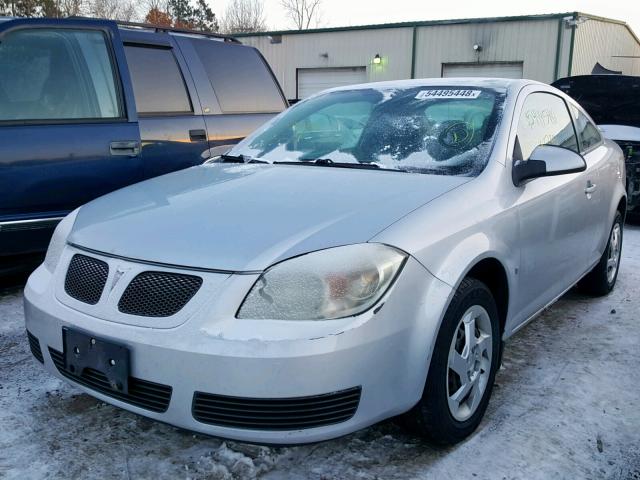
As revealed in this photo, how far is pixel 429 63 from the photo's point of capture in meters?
20.5

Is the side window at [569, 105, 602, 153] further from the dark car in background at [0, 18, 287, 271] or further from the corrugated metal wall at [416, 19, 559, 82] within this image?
the corrugated metal wall at [416, 19, 559, 82]

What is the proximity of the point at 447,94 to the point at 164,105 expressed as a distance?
230 centimetres

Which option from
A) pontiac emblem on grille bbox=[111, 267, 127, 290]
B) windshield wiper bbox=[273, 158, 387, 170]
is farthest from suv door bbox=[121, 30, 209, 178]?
pontiac emblem on grille bbox=[111, 267, 127, 290]

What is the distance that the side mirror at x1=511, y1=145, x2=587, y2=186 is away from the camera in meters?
2.71

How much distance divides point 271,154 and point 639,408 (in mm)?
2126

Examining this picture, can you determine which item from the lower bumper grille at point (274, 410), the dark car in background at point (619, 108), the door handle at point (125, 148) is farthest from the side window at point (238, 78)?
the dark car in background at point (619, 108)

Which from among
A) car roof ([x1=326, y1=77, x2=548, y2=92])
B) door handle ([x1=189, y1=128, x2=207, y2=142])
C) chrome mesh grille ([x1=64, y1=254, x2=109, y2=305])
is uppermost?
car roof ([x1=326, y1=77, x2=548, y2=92])

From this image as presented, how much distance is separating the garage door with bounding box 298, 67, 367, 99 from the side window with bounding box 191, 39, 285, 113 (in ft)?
55.6

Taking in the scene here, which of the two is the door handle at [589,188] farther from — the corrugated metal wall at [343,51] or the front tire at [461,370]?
the corrugated metal wall at [343,51]

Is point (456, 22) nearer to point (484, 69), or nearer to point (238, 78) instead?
point (484, 69)

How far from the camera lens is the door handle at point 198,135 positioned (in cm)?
459

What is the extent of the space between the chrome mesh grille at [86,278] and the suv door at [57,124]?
1.70 metres

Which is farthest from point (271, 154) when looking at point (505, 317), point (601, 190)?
point (601, 190)

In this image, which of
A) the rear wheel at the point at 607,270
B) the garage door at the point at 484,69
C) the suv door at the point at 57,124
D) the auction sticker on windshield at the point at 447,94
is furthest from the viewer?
the garage door at the point at 484,69
